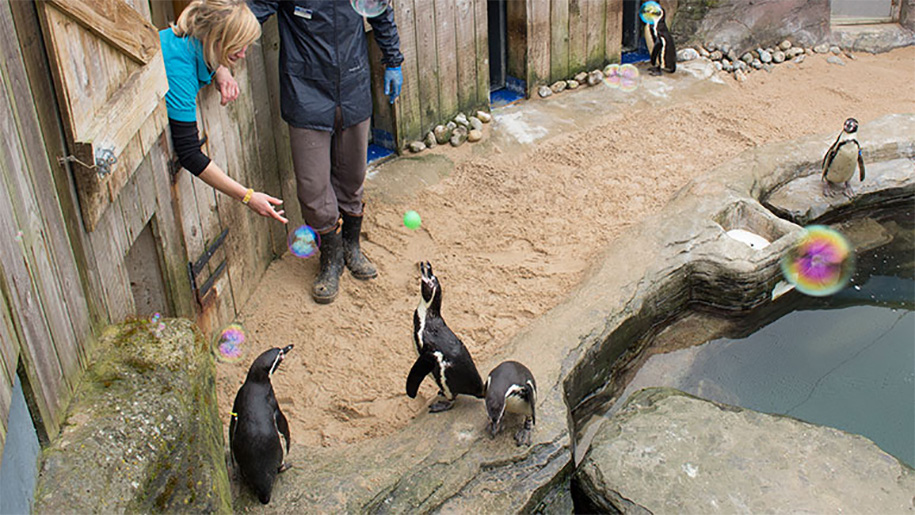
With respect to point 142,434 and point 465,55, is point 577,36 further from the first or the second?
point 142,434

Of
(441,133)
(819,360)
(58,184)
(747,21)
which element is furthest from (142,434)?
(747,21)

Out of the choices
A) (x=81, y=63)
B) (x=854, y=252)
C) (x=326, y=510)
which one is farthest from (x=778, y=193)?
(x=81, y=63)

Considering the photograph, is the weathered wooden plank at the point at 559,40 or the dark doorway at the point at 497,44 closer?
the weathered wooden plank at the point at 559,40

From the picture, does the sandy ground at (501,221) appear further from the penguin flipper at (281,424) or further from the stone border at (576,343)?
the penguin flipper at (281,424)

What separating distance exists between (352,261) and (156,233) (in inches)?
63.7

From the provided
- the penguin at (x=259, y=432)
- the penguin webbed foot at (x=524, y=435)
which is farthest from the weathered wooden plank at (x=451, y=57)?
the penguin at (x=259, y=432)

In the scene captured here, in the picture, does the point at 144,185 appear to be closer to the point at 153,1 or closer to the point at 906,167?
the point at 153,1

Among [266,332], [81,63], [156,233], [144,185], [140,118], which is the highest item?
[81,63]

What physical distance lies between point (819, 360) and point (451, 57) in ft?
12.0

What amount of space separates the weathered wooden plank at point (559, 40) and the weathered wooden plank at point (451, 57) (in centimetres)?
110

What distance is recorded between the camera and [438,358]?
426cm

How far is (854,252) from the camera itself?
21.4ft

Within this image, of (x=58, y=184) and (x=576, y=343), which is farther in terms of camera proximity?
(x=576, y=343)

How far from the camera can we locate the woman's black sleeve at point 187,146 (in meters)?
4.12
